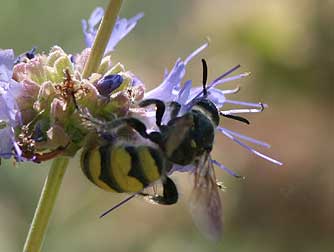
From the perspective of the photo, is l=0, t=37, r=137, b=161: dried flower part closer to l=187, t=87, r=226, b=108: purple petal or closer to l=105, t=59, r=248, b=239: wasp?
l=105, t=59, r=248, b=239: wasp

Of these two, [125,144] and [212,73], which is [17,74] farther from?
[212,73]

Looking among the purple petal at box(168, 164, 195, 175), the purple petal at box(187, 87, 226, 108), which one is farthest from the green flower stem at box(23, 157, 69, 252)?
the purple petal at box(187, 87, 226, 108)

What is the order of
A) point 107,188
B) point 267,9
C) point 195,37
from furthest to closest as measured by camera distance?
point 195,37 < point 267,9 < point 107,188

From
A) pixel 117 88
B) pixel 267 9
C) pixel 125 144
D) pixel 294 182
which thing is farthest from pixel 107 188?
pixel 267 9

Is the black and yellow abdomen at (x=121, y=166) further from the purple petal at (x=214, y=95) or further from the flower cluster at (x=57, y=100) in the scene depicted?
the purple petal at (x=214, y=95)

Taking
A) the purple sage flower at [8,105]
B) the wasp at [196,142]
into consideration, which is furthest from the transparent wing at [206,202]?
the purple sage flower at [8,105]

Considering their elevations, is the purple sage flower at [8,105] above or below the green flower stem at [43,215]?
above
